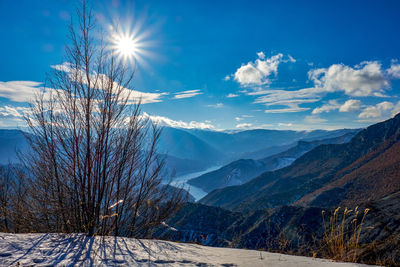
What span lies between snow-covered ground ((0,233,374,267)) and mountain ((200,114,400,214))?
1352 inches

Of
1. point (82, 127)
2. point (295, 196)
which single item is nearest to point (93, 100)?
point (82, 127)

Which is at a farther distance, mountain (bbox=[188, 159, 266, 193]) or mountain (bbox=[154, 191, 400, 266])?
mountain (bbox=[188, 159, 266, 193])

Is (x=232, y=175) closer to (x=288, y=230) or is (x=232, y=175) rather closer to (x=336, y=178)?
(x=336, y=178)

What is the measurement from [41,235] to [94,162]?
1.49 metres

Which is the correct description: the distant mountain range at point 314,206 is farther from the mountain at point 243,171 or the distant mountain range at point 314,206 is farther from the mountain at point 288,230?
the mountain at point 243,171

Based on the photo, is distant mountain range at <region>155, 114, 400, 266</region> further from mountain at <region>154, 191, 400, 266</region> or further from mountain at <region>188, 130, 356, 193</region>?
mountain at <region>188, 130, 356, 193</region>

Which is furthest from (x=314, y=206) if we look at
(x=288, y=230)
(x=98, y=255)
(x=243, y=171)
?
(x=243, y=171)

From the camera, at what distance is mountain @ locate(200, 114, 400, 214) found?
146 feet

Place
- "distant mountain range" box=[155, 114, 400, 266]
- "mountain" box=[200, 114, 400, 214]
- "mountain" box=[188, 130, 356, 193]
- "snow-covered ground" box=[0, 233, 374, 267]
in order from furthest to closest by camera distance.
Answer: "mountain" box=[188, 130, 356, 193]
"mountain" box=[200, 114, 400, 214]
"distant mountain range" box=[155, 114, 400, 266]
"snow-covered ground" box=[0, 233, 374, 267]

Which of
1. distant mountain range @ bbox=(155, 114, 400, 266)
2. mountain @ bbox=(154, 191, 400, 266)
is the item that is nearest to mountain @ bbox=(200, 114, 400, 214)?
distant mountain range @ bbox=(155, 114, 400, 266)

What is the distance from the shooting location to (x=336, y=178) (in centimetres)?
6153

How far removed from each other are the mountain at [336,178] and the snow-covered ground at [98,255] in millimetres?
34343

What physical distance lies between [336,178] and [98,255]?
73.9 meters

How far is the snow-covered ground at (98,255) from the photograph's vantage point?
2.56 meters
